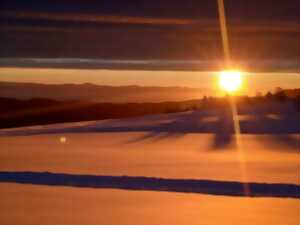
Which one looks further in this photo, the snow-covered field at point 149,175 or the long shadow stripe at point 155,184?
the long shadow stripe at point 155,184

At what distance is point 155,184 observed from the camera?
9.65m

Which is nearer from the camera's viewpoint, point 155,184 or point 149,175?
point 155,184

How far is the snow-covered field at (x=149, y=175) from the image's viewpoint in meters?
7.51

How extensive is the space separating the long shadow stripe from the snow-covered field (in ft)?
0.04

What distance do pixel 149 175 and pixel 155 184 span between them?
76cm

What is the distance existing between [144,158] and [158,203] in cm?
441

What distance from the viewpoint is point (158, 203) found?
818 cm

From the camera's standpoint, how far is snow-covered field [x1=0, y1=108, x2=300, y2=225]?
751 cm

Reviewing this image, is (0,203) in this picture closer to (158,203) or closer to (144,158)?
(158,203)

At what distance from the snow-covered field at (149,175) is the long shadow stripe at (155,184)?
1cm

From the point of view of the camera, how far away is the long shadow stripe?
9.05m

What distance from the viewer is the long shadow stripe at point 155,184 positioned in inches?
356

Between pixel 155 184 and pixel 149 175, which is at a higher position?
pixel 149 175

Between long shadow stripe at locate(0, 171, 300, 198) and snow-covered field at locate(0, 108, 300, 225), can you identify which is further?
long shadow stripe at locate(0, 171, 300, 198)
